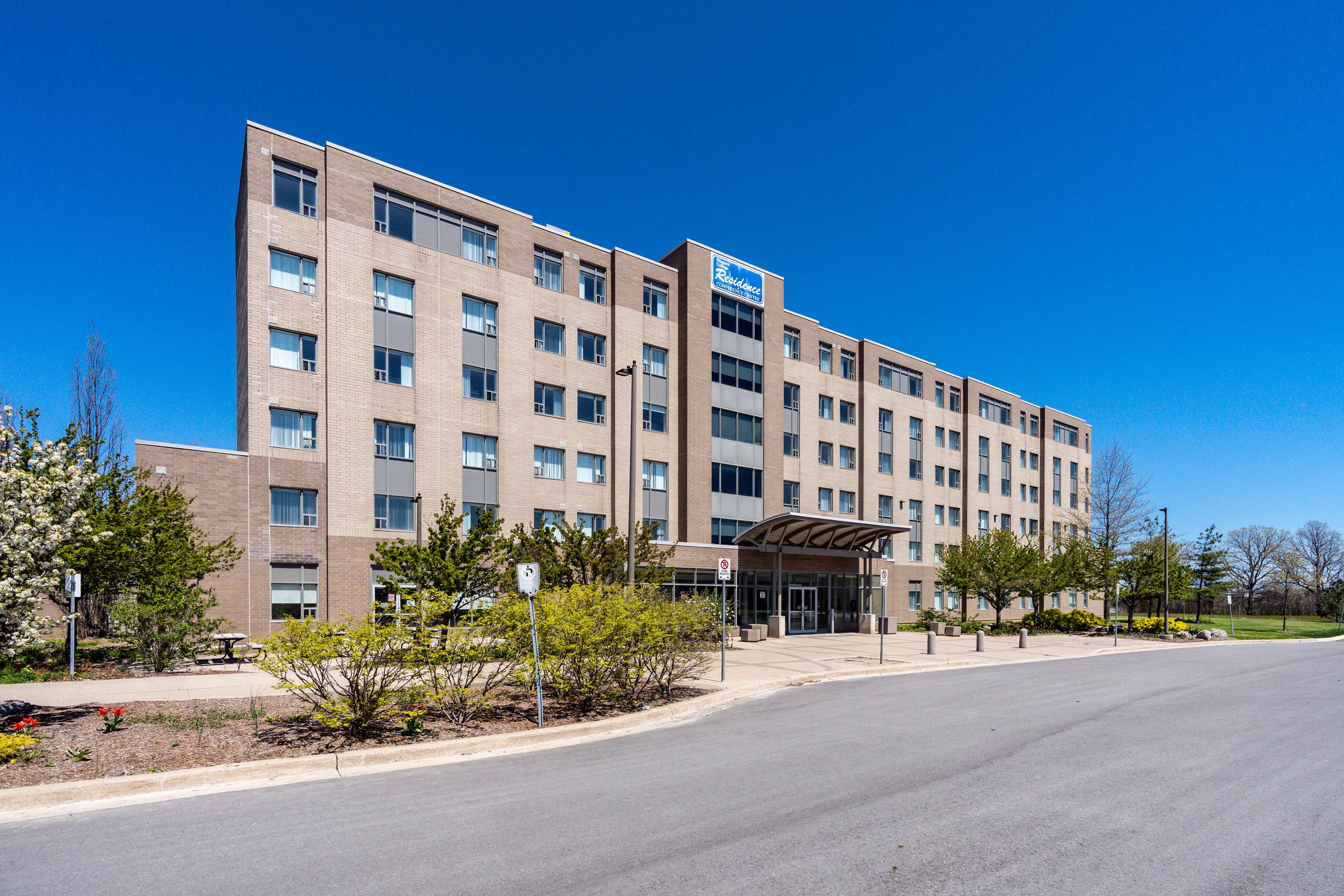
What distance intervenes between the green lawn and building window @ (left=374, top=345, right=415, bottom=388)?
45.9 meters

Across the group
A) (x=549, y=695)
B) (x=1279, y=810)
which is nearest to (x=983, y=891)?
(x=1279, y=810)

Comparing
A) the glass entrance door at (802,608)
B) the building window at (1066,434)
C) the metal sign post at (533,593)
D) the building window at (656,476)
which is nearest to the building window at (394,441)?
the building window at (656,476)

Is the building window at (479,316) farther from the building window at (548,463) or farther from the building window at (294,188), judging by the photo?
the building window at (294,188)

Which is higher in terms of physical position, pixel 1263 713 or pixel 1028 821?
pixel 1028 821

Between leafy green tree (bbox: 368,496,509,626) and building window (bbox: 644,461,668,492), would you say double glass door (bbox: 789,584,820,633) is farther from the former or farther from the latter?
leafy green tree (bbox: 368,496,509,626)

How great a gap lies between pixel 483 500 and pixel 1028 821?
26.9m

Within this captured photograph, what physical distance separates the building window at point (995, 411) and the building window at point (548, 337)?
37.2m

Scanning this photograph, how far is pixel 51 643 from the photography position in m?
10.9

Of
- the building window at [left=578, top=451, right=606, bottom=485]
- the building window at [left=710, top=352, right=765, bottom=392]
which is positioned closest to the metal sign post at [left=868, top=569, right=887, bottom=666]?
the building window at [left=578, top=451, right=606, bottom=485]

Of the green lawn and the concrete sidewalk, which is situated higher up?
the concrete sidewalk

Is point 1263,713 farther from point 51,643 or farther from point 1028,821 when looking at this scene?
point 51,643

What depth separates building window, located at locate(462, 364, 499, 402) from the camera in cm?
3153

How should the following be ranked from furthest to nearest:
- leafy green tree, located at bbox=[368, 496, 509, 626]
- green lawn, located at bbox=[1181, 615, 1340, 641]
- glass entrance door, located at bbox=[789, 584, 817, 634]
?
green lawn, located at bbox=[1181, 615, 1340, 641], glass entrance door, located at bbox=[789, 584, 817, 634], leafy green tree, located at bbox=[368, 496, 509, 626]

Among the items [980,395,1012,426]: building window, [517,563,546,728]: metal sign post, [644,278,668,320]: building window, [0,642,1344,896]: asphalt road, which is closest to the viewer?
[0,642,1344,896]: asphalt road
